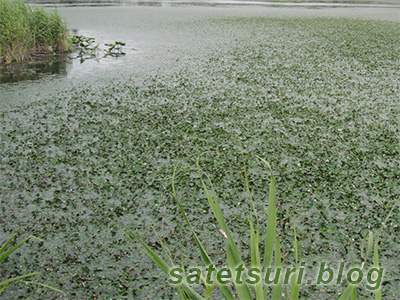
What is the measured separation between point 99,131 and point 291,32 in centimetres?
906

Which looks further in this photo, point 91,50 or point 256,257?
point 91,50

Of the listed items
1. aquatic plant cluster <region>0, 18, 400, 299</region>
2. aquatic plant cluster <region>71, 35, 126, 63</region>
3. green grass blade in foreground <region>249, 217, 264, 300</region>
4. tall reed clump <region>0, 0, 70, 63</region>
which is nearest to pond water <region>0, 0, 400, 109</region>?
aquatic plant cluster <region>71, 35, 126, 63</region>

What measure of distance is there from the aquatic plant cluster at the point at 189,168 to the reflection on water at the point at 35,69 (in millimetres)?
1529

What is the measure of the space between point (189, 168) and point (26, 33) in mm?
6149

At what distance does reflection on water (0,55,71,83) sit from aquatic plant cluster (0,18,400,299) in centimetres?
153

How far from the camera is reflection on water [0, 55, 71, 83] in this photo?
7.50 m

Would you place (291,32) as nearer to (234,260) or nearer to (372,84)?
(372,84)

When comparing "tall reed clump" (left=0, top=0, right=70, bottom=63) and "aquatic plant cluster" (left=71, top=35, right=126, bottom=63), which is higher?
"tall reed clump" (left=0, top=0, right=70, bottom=63)

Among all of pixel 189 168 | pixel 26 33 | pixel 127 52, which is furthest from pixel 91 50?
pixel 189 168

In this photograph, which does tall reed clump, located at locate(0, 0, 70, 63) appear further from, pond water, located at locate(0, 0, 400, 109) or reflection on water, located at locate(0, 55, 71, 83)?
pond water, located at locate(0, 0, 400, 109)

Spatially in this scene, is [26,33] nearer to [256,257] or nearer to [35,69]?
[35,69]

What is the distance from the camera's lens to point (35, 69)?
26.5 feet

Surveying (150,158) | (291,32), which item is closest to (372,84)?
(150,158)

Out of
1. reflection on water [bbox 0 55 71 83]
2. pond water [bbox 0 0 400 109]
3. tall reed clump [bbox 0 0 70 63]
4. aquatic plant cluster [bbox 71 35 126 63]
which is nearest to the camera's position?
pond water [bbox 0 0 400 109]
